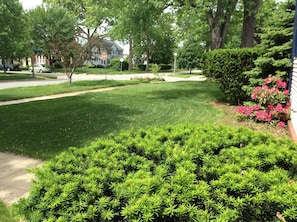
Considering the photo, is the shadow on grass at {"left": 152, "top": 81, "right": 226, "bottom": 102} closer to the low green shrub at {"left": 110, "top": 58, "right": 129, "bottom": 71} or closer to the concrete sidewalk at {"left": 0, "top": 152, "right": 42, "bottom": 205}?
the concrete sidewalk at {"left": 0, "top": 152, "right": 42, "bottom": 205}

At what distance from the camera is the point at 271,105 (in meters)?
7.07

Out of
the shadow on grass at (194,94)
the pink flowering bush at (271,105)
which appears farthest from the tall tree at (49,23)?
the pink flowering bush at (271,105)

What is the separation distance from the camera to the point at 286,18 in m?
7.76

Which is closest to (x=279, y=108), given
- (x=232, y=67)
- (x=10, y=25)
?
(x=232, y=67)

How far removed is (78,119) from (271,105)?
5.29 m

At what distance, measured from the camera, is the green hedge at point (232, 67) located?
28.6 ft

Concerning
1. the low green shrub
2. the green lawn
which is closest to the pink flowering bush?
the green lawn

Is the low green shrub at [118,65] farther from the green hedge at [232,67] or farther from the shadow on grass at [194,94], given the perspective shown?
the green hedge at [232,67]

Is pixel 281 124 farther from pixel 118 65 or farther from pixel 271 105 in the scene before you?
pixel 118 65

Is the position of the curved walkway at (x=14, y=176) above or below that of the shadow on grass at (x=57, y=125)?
below

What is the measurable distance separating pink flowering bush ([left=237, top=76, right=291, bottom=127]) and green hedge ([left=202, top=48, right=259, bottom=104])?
141 centimetres

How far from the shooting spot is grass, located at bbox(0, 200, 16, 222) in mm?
2880

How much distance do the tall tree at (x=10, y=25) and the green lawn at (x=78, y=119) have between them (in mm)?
18237

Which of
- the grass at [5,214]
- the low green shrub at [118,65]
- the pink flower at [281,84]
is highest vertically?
the low green shrub at [118,65]
